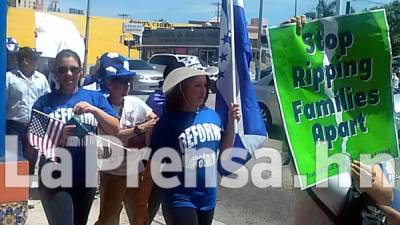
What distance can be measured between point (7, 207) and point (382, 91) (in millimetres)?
1831

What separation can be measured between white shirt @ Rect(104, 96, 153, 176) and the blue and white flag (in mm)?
791

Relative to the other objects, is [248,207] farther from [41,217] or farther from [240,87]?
[240,87]

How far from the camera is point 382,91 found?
298cm

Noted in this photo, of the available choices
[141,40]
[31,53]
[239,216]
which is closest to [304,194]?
[239,216]

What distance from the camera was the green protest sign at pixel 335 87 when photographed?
2.97 metres

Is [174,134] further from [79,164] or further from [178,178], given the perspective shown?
[79,164]

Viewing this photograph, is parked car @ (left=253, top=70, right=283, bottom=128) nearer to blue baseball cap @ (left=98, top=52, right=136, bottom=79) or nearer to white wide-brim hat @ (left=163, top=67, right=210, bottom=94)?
blue baseball cap @ (left=98, top=52, right=136, bottom=79)

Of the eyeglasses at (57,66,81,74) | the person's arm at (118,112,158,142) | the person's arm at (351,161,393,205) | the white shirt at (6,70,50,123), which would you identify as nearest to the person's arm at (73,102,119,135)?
the person's arm at (118,112,158,142)

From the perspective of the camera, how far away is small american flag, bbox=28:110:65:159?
15.2ft

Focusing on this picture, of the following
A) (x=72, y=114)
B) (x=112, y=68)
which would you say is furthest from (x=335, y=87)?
(x=112, y=68)

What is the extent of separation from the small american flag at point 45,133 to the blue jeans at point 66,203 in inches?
10.2

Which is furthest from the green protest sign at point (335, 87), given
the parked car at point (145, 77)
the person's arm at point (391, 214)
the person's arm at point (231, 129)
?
the parked car at point (145, 77)

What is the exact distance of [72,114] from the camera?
15.5 feet

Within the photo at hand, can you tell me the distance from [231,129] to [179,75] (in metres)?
0.57
